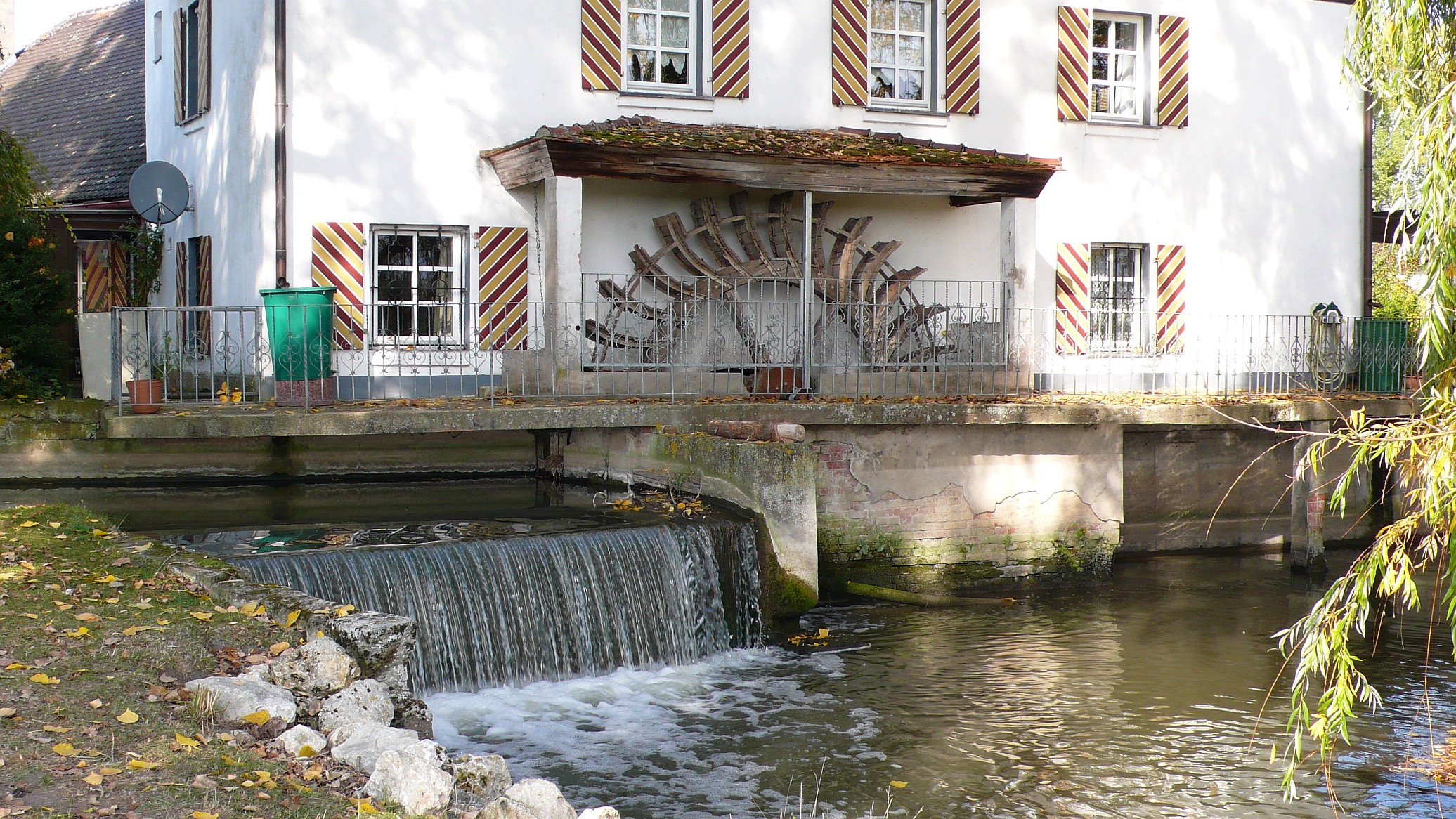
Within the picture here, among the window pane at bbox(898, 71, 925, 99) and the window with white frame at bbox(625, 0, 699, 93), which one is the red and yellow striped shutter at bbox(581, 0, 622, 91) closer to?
the window with white frame at bbox(625, 0, 699, 93)

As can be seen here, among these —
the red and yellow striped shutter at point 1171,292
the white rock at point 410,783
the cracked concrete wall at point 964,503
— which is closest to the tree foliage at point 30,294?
the cracked concrete wall at point 964,503

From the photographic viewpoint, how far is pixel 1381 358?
16594 mm

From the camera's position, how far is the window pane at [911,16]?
16.1 metres

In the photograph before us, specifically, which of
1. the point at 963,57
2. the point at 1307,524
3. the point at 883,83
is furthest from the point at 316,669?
the point at 963,57

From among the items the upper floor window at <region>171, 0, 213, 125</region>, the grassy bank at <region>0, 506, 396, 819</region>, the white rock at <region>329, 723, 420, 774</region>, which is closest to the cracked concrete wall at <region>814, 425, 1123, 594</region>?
the grassy bank at <region>0, 506, 396, 819</region>

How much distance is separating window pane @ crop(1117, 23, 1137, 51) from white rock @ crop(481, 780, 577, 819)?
15.0 metres

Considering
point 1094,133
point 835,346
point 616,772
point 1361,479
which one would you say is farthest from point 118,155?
point 1361,479

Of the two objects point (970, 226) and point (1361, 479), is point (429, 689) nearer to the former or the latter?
point (970, 226)

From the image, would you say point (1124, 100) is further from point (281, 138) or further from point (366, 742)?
point (366, 742)

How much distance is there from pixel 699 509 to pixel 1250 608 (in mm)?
5523

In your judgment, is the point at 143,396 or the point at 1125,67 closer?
the point at 143,396

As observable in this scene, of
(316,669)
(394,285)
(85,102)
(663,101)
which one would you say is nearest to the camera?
(316,669)

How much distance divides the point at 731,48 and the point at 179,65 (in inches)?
274

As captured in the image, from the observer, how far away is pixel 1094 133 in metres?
16.8
